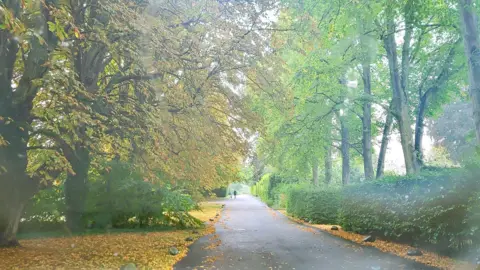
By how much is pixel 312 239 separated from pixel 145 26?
927cm

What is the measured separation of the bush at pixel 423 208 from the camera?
24.9 ft

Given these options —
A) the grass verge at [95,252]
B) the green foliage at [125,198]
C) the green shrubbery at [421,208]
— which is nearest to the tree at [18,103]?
the grass verge at [95,252]

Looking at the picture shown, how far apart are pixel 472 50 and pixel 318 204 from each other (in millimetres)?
13698

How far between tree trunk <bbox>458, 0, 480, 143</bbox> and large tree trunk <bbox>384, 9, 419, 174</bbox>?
5295 mm

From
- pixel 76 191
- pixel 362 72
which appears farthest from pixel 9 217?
pixel 362 72

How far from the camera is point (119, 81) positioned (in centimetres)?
1012

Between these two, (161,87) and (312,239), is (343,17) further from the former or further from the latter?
(312,239)

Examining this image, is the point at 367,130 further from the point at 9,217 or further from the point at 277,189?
the point at 277,189

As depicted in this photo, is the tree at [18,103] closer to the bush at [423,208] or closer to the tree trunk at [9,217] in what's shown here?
the tree trunk at [9,217]

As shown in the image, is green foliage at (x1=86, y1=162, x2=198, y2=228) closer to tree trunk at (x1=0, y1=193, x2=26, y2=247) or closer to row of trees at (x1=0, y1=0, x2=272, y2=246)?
row of trees at (x1=0, y1=0, x2=272, y2=246)

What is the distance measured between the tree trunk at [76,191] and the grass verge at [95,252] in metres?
0.98

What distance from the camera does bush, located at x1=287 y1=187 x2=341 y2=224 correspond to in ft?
63.8

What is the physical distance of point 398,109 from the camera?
14.9 metres

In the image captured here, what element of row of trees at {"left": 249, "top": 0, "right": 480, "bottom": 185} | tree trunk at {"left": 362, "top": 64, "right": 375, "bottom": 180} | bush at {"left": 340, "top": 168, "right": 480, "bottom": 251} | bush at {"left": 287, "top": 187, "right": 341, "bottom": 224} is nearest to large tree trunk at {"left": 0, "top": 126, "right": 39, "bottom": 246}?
row of trees at {"left": 249, "top": 0, "right": 480, "bottom": 185}
